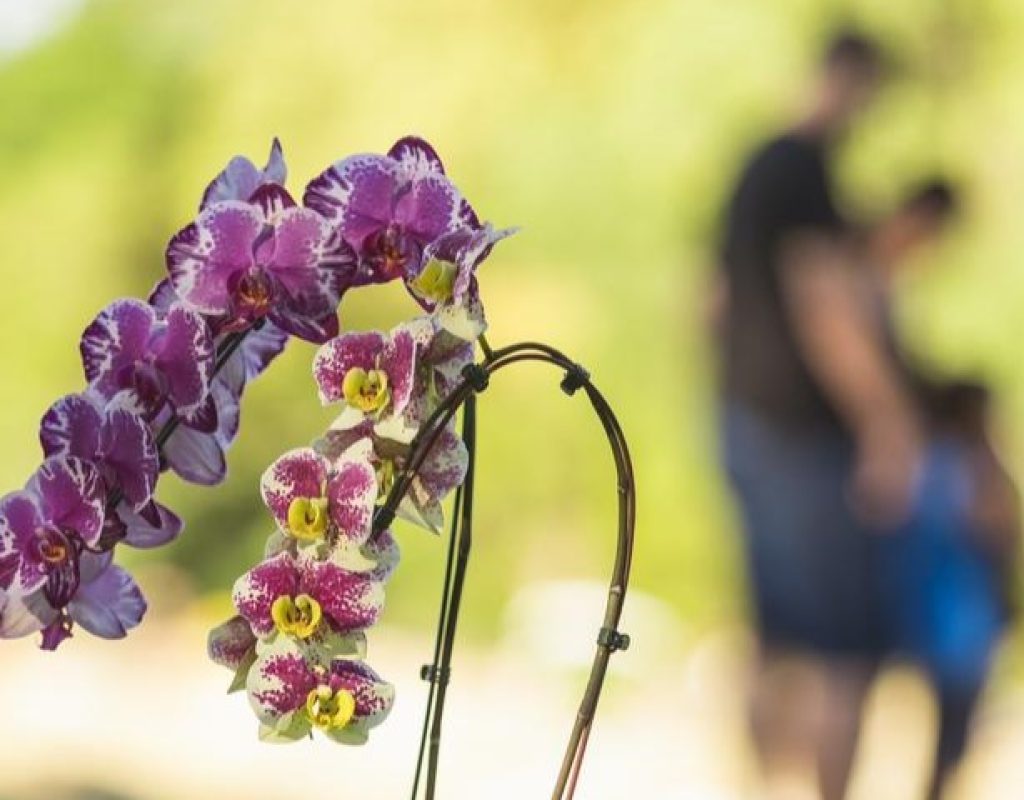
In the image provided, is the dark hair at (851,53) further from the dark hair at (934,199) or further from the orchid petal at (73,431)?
the orchid petal at (73,431)

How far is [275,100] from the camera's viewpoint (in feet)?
23.6

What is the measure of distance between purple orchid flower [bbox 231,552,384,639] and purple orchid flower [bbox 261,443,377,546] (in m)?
0.01

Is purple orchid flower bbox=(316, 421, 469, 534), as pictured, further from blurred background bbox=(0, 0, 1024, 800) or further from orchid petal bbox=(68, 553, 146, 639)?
blurred background bbox=(0, 0, 1024, 800)

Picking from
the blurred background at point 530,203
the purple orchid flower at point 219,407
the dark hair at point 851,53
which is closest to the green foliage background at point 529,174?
the blurred background at point 530,203

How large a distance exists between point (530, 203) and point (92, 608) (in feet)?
20.4

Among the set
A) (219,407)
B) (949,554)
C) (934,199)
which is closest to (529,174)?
(934,199)

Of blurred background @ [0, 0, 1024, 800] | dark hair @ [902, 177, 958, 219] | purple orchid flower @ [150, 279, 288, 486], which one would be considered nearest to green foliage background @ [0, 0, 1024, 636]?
blurred background @ [0, 0, 1024, 800]

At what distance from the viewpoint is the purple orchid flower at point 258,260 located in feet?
2.61

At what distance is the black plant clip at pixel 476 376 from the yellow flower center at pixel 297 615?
0.09m

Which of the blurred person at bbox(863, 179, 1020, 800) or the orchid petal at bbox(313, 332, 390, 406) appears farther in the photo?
the blurred person at bbox(863, 179, 1020, 800)

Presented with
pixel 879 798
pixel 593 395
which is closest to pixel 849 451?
pixel 879 798

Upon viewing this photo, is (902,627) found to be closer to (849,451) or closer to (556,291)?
(849,451)

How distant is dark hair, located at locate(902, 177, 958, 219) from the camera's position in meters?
3.38

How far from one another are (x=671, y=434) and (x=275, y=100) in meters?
1.66
